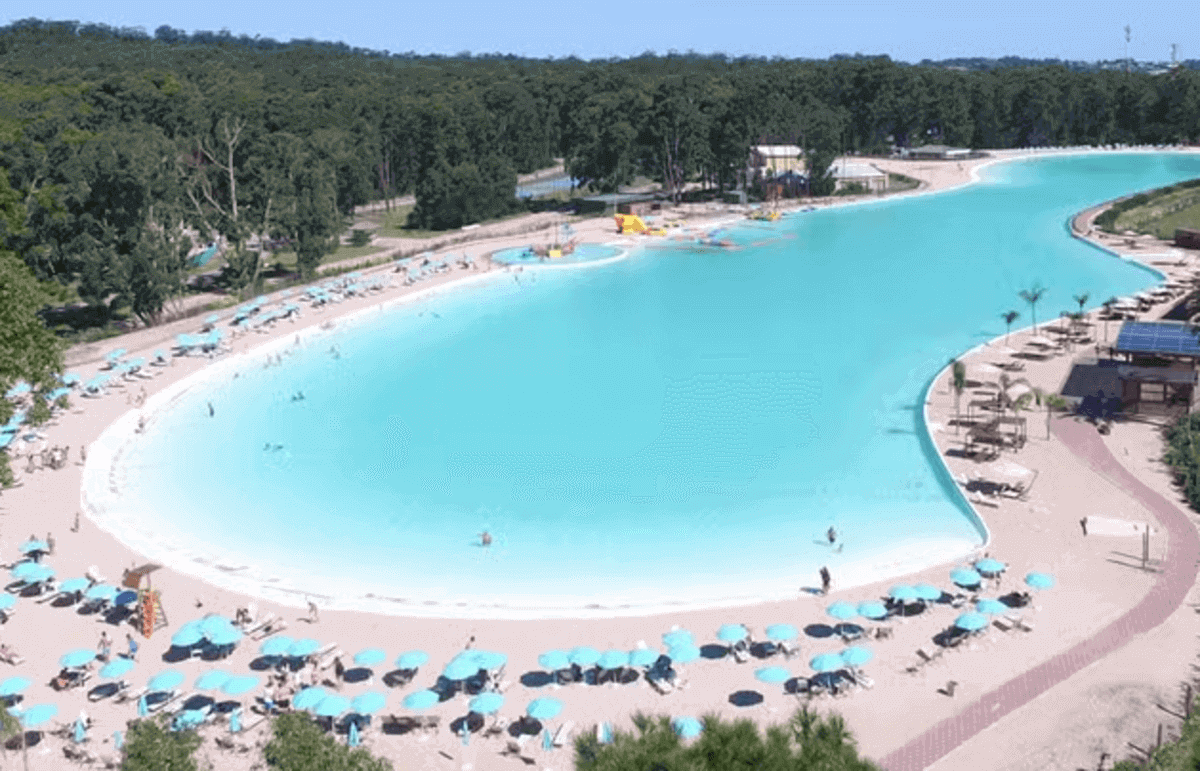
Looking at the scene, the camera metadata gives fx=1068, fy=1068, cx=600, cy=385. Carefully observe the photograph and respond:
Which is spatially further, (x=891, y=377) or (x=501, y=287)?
(x=501, y=287)

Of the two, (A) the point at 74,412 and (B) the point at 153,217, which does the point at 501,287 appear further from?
(A) the point at 74,412

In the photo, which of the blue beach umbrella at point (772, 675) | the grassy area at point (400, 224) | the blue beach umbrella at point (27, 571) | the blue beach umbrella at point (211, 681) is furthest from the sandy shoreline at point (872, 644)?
the grassy area at point (400, 224)

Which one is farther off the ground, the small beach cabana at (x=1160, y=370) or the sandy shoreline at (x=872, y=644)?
the small beach cabana at (x=1160, y=370)

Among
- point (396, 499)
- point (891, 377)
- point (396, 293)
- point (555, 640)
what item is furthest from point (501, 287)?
point (555, 640)

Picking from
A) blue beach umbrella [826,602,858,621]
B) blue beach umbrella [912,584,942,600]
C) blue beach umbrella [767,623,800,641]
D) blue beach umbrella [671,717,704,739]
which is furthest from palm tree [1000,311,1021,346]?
blue beach umbrella [671,717,704,739]

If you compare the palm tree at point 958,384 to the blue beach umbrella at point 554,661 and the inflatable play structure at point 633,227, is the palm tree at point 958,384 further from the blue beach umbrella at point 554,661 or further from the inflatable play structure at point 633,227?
the inflatable play structure at point 633,227
